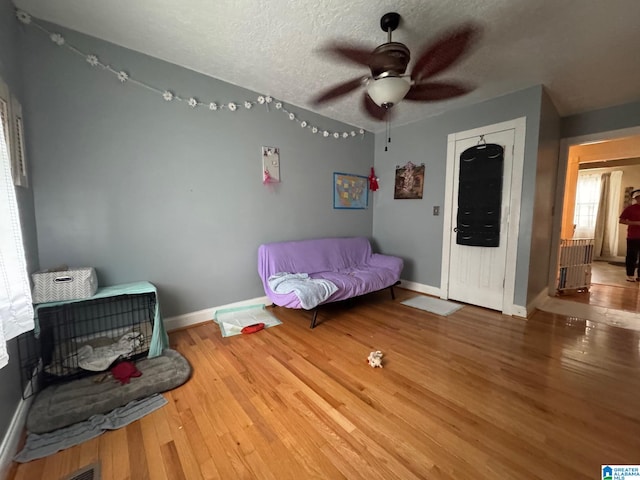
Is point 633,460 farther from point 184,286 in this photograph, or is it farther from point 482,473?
point 184,286

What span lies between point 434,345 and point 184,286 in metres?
2.37

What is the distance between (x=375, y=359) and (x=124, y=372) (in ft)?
5.76

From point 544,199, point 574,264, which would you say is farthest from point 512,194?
point 574,264

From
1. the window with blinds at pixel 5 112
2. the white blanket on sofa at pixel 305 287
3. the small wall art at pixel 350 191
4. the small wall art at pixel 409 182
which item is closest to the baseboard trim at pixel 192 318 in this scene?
the white blanket on sofa at pixel 305 287

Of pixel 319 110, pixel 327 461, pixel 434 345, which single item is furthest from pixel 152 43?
pixel 434 345

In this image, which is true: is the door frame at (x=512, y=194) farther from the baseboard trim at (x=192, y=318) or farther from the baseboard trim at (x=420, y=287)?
the baseboard trim at (x=192, y=318)

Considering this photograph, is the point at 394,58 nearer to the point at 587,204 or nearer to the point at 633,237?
the point at 633,237

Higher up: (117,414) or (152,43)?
(152,43)

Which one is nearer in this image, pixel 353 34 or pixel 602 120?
pixel 353 34

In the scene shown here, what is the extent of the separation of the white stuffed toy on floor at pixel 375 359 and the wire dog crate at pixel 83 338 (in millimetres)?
1737

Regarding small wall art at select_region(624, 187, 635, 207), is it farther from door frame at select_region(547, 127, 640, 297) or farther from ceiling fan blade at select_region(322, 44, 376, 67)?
ceiling fan blade at select_region(322, 44, 376, 67)

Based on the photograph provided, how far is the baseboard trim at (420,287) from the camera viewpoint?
3.48 metres

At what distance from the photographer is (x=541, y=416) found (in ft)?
4.69

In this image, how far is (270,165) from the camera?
296cm
